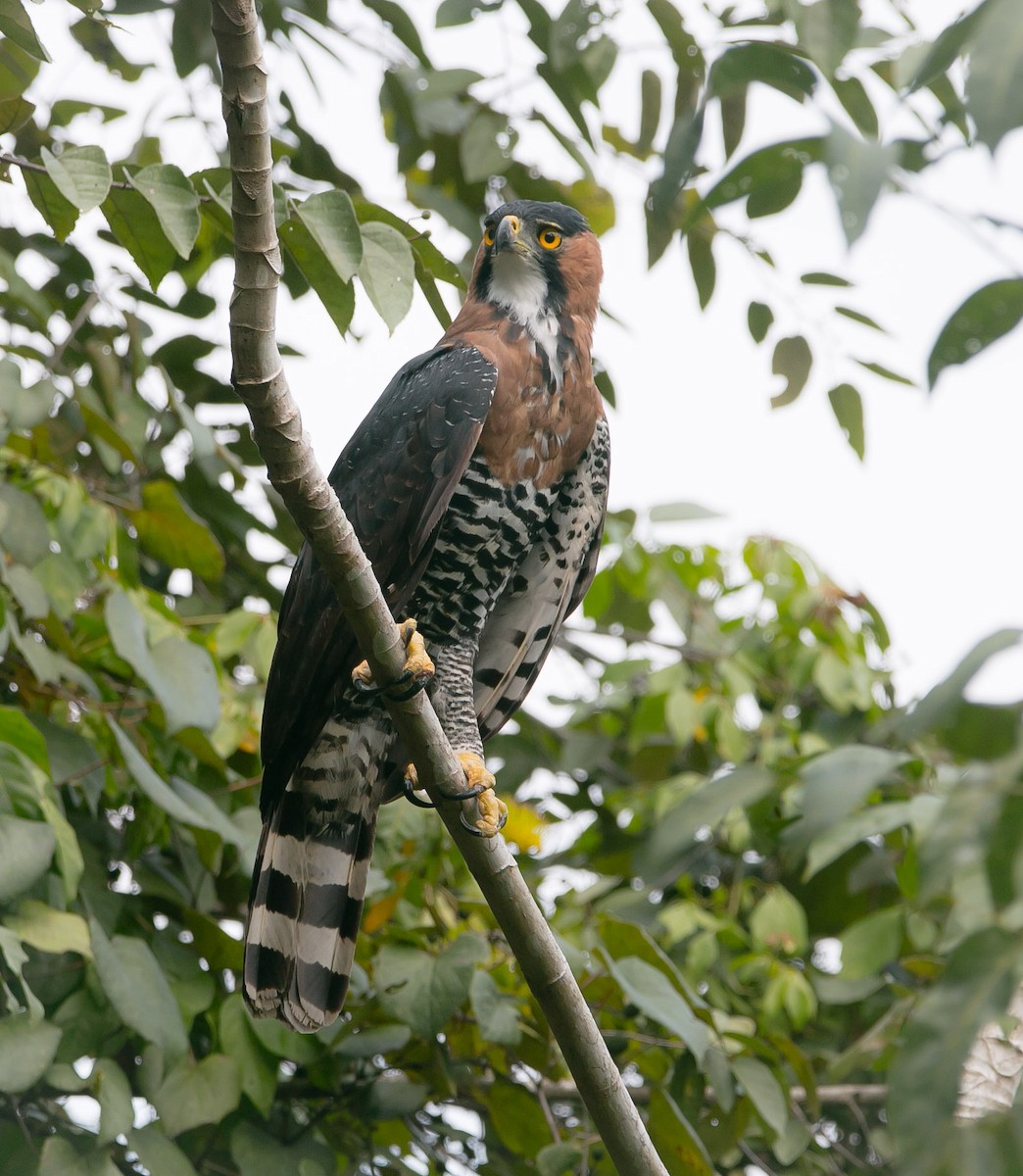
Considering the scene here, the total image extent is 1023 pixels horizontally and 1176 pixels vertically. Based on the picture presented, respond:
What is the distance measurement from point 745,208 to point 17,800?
1551 millimetres

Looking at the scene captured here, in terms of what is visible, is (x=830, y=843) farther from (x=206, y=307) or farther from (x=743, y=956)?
(x=206, y=307)

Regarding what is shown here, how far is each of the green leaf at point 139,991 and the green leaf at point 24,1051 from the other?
6.0 inches

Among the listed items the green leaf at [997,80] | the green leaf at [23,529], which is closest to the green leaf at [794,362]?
the green leaf at [23,529]

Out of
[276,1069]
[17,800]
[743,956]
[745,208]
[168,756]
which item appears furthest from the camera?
[743,956]

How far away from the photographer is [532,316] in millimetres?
3127

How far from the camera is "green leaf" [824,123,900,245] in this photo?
1040 millimetres

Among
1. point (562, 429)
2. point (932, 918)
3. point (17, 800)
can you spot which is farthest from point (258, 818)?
point (932, 918)

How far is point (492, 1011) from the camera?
103 inches

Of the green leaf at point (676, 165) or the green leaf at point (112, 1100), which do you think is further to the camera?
the green leaf at point (112, 1100)

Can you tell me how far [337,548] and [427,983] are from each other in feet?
3.50

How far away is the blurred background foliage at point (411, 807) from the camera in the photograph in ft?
6.77

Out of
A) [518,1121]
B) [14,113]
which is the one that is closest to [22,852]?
[14,113]

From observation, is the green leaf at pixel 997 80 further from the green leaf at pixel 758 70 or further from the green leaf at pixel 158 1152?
the green leaf at pixel 158 1152

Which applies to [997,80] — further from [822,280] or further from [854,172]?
[822,280]
